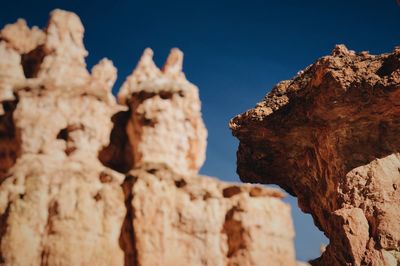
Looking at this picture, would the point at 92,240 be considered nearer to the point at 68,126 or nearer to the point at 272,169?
the point at 68,126

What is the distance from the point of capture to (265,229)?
56.3ft

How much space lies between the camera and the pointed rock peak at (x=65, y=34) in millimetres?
23016

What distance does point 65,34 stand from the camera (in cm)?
2362

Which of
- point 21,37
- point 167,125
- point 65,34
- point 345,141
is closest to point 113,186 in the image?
point 167,125

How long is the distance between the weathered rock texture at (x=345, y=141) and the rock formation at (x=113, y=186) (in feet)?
42.6

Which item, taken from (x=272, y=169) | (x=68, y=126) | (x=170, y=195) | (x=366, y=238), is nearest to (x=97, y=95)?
(x=68, y=126)

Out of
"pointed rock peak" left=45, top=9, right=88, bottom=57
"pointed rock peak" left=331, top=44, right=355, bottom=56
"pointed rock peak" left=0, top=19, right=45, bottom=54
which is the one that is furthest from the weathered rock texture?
"pointed rock peak" left=0, top=19, right=45, bottom=54

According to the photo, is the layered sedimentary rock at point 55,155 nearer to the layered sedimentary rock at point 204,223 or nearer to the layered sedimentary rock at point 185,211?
the layered sedimentary rock at point 204,223

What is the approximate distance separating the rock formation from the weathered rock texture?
1298 cm

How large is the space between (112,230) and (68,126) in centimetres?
604

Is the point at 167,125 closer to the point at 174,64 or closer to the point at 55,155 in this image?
the point at 55,155

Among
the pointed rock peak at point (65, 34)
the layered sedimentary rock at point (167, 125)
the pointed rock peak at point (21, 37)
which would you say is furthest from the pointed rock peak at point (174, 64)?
the pointed rock peak at point (21, 37)

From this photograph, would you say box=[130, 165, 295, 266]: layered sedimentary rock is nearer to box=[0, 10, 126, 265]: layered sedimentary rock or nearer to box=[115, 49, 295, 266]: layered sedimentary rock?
box=[115, 49, 295, 266]: layered sedimentary rock

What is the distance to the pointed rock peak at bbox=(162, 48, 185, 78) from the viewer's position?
2684 cm
